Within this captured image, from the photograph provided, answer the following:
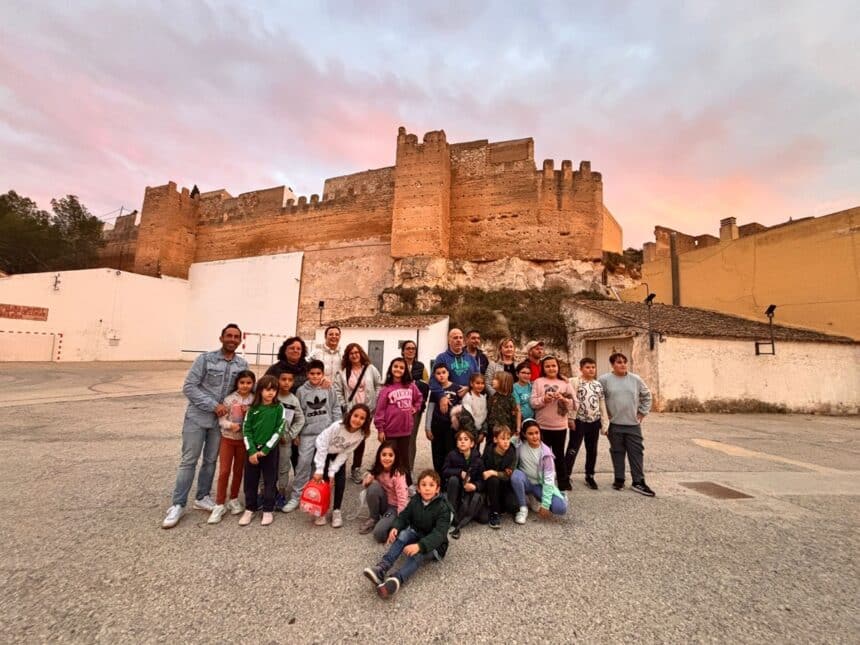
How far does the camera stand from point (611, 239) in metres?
22.9

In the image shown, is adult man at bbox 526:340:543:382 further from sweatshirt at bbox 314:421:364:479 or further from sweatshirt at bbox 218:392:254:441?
sweatshirt at bbox 218:392:254:441

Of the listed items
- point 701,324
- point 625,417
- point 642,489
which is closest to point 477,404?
point 625,417

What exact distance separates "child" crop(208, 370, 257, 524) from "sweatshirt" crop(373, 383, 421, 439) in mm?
1118

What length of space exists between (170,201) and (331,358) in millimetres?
30504

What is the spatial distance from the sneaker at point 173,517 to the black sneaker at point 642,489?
430 cm

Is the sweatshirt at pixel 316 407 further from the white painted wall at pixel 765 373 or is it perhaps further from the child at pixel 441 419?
the white painted wall at pixel 765 373

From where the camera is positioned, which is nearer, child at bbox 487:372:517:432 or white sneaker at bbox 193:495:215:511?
white sneaker at bbox 193:495:215:511

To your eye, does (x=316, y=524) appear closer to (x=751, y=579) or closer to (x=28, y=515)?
(x=28, y=515)

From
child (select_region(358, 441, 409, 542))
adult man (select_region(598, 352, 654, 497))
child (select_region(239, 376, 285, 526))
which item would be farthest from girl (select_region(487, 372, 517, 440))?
child (select_region(239, 376, 285, 526))

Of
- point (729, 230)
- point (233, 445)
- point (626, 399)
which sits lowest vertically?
point (233, 445)

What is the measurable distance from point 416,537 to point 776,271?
1811cm

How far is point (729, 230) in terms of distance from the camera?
645 inches

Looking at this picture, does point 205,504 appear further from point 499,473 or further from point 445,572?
point 499,473

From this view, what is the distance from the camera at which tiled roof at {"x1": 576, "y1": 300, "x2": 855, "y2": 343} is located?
11383mm
